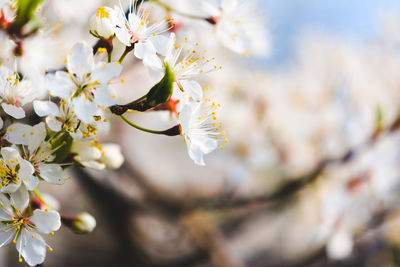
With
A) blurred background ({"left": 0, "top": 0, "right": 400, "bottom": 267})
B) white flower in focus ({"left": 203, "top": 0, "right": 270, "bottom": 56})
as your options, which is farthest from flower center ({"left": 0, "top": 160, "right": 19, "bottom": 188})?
blurred background ({"left": 0, "top": 0, "right": 400, "bottom": 267})

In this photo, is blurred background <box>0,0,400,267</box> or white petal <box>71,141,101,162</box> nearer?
white petal <box>71,141,101,162</box>

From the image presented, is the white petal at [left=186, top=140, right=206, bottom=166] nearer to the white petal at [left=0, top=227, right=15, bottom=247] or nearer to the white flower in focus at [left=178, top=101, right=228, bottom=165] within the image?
the white flower in focus at [left=178, top=101, right=228, bottom=165]

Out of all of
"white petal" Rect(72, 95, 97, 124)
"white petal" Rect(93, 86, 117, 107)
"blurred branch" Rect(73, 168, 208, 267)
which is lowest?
"blurred branch" Rect(73, 168, 208, 267)

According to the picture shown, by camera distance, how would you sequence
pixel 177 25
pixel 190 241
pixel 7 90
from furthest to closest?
pixel 190 241
pixel 177 25
pixel 7 90

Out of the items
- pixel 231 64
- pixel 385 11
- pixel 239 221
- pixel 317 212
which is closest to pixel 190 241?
pixel 239 221

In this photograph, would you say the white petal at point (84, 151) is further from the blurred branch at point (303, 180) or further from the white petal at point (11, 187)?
the blurred branch at point (303, 180)

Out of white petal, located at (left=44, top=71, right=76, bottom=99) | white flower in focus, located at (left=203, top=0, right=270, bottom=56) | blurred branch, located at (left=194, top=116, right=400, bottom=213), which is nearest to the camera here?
white petal, located at (left=44, top=71, right=76, bottom=99)

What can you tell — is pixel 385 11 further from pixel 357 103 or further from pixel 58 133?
pixel 58 133
